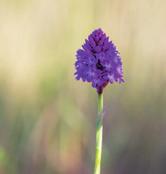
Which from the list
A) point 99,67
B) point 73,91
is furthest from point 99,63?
point 73,91

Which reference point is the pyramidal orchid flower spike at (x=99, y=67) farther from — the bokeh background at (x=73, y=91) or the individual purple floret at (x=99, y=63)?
the bokeh background at (x=73, y=91)

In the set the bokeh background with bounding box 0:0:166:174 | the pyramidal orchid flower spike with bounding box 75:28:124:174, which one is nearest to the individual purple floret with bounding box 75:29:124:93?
the pyramidal orchid flower spike with bounding box 75:28:124:174

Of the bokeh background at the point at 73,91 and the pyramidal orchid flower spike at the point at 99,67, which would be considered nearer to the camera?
the pyramidal orchid flower spike at the point at 99,67

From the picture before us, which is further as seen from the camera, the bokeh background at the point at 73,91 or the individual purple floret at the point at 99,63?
the bokeh background at the point at 73,91

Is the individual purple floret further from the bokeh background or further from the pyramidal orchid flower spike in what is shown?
the bokeh background

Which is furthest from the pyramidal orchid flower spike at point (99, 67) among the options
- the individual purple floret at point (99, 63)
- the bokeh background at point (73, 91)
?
the bokeh background at point (73, 91)

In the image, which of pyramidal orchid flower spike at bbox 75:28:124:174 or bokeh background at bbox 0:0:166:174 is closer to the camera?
pyramidal orchid flower spike at bbox 75:28:124:174

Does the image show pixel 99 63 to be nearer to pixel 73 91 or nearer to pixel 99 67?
pixel 99 67
